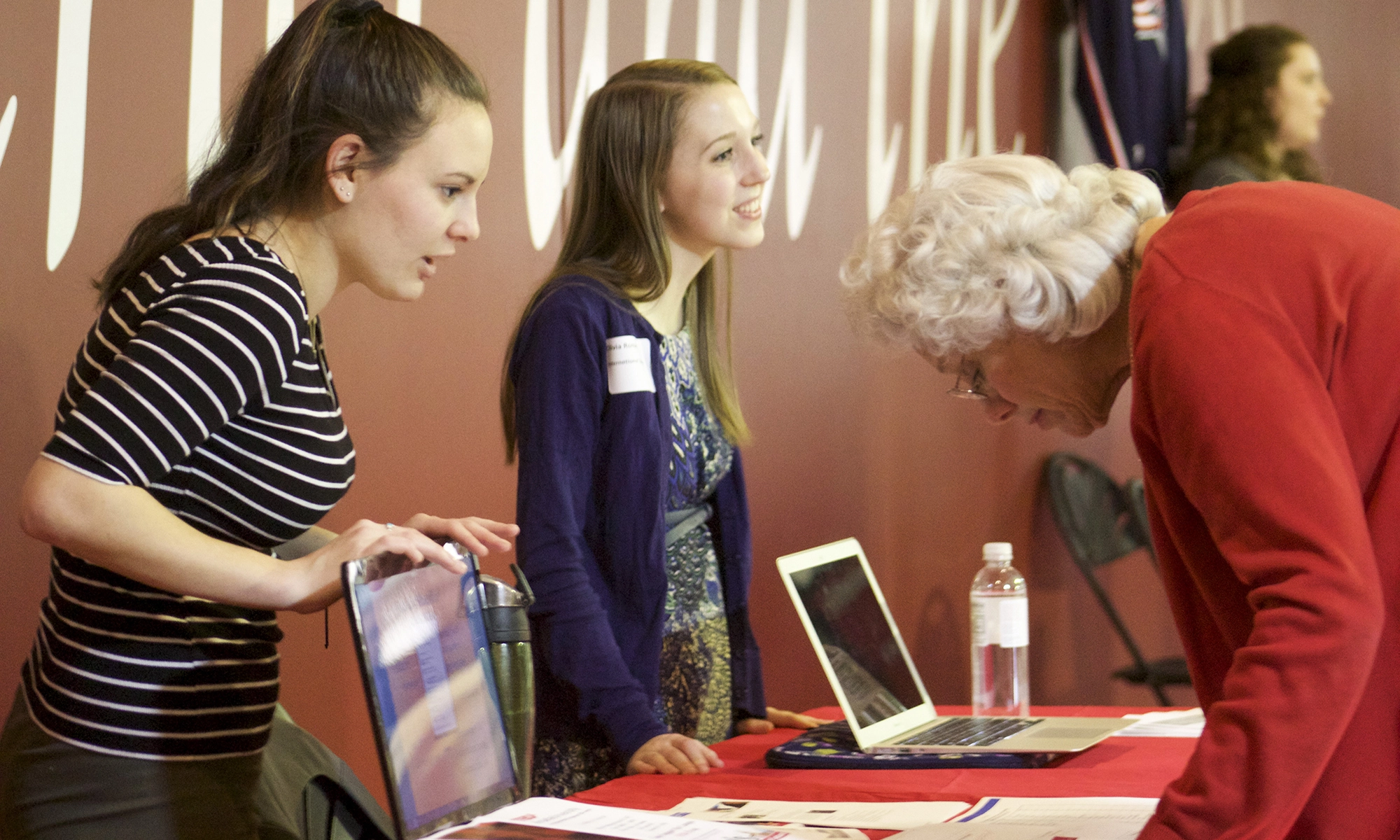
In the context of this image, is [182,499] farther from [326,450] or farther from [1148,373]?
[1148,373]

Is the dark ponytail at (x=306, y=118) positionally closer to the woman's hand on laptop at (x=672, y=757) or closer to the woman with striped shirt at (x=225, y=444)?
the woman with striped shirt at (x=225, y=444)

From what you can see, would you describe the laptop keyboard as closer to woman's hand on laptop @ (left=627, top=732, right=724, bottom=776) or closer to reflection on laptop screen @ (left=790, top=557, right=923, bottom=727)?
reflection on laptop screen @ (left=790, top=557, right=923, bottom=727)

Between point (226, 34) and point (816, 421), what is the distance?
1791mm

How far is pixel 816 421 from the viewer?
3.34 metres

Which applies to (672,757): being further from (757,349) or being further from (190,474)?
(757,349)

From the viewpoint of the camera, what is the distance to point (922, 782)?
144 cm

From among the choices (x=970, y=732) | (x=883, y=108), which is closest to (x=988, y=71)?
(x=883, y=108)

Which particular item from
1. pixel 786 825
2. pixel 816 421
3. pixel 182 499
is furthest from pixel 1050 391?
pixel 816 421

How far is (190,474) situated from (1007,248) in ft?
2.49

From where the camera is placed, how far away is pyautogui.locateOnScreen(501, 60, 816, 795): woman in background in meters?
1.65

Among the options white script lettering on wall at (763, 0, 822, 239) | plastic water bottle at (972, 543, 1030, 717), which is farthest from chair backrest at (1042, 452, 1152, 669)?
plastic water bottle at (972, 543, 1030, 717)

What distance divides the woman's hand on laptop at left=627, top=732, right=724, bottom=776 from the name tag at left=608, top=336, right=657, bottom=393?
1.50 feet

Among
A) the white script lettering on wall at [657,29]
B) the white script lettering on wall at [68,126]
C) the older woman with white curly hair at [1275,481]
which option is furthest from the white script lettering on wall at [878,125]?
the older woman with white curly hair at [1275,481]

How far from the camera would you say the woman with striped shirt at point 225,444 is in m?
1.11
